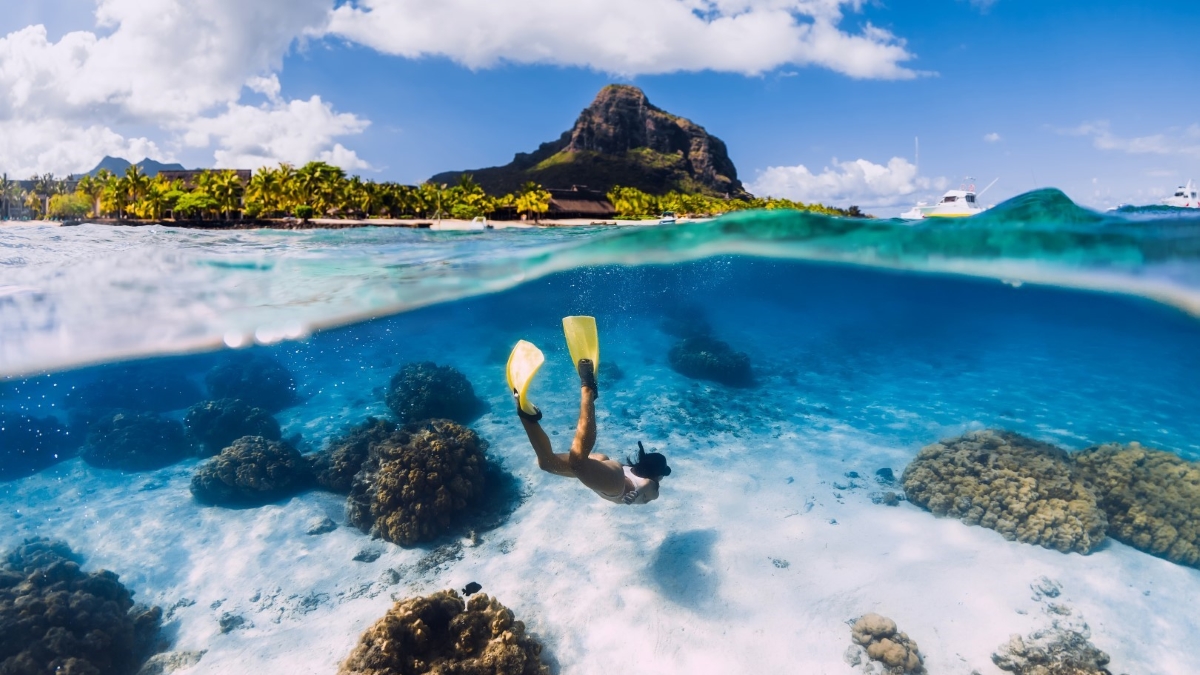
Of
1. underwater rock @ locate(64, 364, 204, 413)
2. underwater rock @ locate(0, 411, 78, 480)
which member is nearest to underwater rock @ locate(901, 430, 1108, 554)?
underwater rock @ locate(64, 364, 204, 413)

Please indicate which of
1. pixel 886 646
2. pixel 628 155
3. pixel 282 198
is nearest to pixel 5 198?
pixel 282 198

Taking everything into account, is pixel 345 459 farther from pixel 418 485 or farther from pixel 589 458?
pixel 589 458

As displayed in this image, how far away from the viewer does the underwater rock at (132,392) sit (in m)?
18.3

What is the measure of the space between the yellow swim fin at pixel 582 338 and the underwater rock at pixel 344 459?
6.70 meters

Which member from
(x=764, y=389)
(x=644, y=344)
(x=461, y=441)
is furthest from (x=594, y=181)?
(x=461, y=441)

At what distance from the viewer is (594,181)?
119m

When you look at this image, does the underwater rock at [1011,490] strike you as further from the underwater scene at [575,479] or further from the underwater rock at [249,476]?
the underwater rock at [249,476]

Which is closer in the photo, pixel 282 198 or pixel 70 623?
pixel 70 623

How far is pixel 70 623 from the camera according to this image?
24.0ft

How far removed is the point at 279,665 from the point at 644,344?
22.5 metres

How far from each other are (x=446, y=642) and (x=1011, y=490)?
977cm

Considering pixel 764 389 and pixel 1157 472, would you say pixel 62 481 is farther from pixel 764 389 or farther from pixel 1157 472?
pixel 1157 472

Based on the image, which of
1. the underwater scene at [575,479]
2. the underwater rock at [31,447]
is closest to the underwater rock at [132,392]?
the underwater scene at [575,479]

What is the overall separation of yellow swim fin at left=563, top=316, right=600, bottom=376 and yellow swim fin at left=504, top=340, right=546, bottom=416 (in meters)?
0.42
